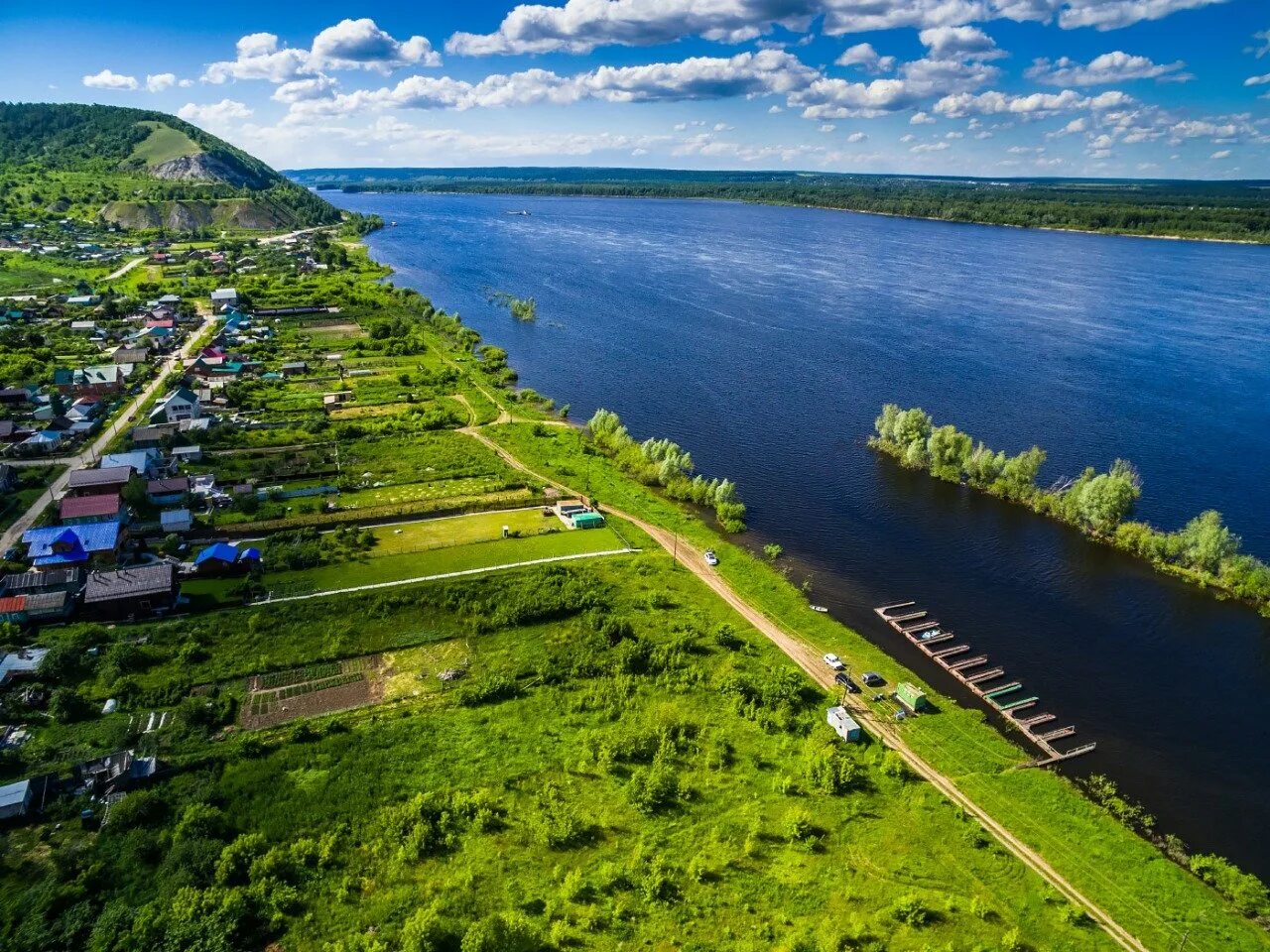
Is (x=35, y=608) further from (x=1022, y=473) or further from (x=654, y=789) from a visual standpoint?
(x=1022, y=473)

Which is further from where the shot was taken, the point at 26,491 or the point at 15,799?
the point at 26,491

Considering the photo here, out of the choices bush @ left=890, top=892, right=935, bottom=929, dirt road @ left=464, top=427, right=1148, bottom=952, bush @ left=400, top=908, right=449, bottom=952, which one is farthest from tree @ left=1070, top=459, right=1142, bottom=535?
bush @ left=400, top=908, right=449, bottom=952

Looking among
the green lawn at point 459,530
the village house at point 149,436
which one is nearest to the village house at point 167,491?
the village house at point 149,436

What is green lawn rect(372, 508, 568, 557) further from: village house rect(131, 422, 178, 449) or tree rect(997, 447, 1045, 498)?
tree rect(997, 447, 1045, 498)

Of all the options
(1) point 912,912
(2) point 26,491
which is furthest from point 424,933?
(2) point 26,491

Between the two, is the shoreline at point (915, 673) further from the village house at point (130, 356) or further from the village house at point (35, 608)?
the village house at point (130, 356)
